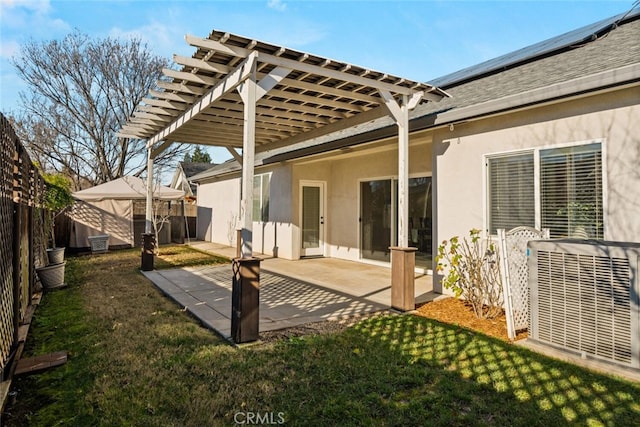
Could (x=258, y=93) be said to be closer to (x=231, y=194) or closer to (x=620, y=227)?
(x=620, y=227)

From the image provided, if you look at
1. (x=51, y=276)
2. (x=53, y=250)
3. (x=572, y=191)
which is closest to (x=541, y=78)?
(x=572, y=191)

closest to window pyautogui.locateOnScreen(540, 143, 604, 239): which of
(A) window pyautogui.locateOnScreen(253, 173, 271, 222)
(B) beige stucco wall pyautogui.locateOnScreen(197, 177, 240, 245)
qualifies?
(A) window pyautogui.locateOnScreen(253, 173, 271, 222)

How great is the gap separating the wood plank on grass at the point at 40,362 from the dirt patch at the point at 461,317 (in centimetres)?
415

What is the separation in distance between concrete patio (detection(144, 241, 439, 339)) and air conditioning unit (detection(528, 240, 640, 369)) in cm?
215

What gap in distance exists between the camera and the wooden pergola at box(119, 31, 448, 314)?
4.06 meters

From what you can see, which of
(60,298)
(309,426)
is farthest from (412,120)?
(60,298)

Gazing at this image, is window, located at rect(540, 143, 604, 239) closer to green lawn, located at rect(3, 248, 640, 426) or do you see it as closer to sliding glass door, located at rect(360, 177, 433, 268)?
green lawn, located at rect(3, 248, 640, 426)

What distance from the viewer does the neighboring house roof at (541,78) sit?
4285 mm

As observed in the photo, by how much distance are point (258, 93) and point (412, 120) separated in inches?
129

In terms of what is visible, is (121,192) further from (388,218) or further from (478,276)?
(478,276)

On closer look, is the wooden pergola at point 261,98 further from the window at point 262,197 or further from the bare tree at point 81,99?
the bare tree at point 81,99

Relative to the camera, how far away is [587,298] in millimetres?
3291

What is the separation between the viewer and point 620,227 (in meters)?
4.05

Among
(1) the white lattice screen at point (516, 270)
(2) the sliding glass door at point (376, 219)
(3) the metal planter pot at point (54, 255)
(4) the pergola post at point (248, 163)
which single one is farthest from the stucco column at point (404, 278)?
(3) the metal planter pot at point (54, 255)
